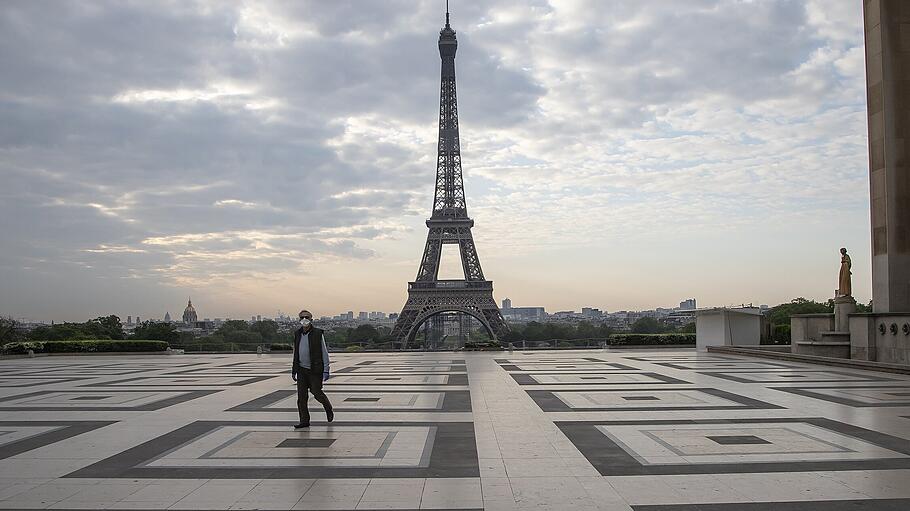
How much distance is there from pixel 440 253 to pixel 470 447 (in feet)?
217

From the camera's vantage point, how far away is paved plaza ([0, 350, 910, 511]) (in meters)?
5.93

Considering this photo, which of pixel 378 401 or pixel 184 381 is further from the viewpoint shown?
pixel 184 381

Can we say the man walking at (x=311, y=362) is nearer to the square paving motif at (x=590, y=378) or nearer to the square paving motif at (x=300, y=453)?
the square paving motif at (x=300, y=453)

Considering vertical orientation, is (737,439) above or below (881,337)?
below

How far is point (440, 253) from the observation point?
74250 millimetres

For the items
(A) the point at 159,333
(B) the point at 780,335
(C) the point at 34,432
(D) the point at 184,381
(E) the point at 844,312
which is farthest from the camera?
(A) the point at 159,333

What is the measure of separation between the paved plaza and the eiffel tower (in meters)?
49.5

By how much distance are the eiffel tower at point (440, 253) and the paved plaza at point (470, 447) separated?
162 ft

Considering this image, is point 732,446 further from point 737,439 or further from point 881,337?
point 881,337

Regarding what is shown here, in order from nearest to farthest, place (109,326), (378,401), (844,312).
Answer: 1. (378,401)
2. (844,312)
3. (109,326)

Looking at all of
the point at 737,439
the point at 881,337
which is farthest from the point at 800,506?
the point at 881,337

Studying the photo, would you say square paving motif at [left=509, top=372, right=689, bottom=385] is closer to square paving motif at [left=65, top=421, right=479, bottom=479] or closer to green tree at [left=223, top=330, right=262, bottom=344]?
square paving motif at [left=65, top=421, right=479, bottom=479]

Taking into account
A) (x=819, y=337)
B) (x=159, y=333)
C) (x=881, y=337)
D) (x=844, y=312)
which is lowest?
(x=159, y=333)

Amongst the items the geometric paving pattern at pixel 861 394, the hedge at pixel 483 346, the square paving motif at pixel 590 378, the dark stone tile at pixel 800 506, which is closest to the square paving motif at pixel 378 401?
the square paving motif at pixel 590 378
